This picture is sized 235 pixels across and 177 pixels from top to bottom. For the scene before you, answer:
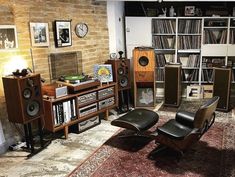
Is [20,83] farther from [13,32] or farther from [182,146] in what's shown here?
[182,146]

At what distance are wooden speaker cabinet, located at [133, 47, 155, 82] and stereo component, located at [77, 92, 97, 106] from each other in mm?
1057

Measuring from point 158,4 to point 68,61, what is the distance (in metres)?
2.36

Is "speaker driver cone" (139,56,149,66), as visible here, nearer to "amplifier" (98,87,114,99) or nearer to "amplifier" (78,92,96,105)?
"amplifier" (98,87,114,99)

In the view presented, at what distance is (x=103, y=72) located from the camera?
419cm

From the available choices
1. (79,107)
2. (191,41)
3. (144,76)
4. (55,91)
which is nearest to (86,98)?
(79,107)

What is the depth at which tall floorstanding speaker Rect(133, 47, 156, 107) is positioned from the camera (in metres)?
4.51

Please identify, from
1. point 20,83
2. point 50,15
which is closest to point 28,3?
point 50,15

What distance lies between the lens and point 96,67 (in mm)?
4203

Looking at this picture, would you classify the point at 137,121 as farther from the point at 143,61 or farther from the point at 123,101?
the point at 143,61

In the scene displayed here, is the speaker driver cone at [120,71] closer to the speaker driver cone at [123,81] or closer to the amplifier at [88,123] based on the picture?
the speaker driver cone at [123,81]

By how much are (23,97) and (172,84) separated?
2671 mm

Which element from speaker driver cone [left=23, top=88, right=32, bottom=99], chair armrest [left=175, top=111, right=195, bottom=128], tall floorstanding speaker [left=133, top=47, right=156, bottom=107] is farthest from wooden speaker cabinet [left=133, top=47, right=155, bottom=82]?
speaker driver cone [left=23, top=88, right=32, bottom=99]

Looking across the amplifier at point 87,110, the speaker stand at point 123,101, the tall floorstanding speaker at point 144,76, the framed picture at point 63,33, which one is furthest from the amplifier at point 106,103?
the framed picture at point 63,33

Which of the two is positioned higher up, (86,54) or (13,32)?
(13,32)
